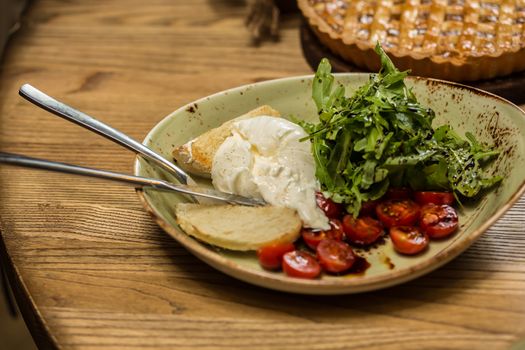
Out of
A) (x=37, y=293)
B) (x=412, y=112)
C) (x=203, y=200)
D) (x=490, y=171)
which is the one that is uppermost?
(x=412, y=112)

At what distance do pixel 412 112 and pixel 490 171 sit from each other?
231 mm

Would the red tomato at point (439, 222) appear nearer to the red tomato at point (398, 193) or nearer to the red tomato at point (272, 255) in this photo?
the red tomato at point (398, 193)

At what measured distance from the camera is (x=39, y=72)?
7.52ft

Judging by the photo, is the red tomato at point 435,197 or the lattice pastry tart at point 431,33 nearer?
the red tomato at point 435,197

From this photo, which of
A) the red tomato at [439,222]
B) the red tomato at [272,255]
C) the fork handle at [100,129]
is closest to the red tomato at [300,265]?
the red tomato at [272,255]

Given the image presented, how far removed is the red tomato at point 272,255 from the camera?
3.99ft

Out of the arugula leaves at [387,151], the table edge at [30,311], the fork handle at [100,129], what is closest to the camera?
the table edge at [30,311]

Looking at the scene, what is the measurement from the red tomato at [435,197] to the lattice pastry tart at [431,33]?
594 millimetres

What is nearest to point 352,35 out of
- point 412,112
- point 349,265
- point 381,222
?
point 412,112

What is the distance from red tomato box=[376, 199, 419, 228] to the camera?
4.28 ft

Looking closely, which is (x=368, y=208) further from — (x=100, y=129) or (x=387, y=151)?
(x=100, y=129)

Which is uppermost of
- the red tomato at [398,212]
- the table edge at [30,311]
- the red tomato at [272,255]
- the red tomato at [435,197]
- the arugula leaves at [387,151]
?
→ the arugula leaves at [387,151]

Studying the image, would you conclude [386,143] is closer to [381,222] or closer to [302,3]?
[381,222]

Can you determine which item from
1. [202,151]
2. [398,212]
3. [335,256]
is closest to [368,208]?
[398,212]
